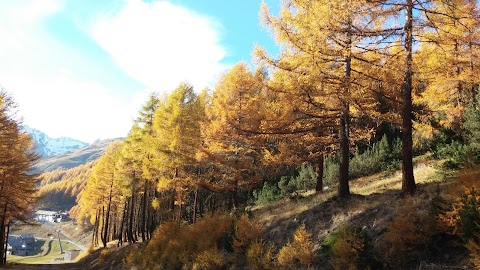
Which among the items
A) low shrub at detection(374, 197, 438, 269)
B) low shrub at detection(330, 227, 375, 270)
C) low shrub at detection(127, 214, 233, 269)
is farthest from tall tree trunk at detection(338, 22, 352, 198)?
low shrub at detection(127, 214, 233, 269)

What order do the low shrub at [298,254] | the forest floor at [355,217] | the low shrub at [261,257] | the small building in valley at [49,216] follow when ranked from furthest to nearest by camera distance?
the small building in valley at [49,216]
the low shrub at [261,257]
the low shrub at [298,254]
the forest floor at [355,217]

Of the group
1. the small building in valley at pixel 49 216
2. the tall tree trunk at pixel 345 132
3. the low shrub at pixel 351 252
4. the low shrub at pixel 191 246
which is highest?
the tall tree trunk at pixel 345 132

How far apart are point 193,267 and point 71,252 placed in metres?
46.6

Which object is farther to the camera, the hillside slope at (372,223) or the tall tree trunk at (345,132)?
the tall tree trunk at (345,132)

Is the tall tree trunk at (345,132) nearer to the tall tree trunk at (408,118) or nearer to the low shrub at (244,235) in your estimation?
the tall tree trunk at (408,118)

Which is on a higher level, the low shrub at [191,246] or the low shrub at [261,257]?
the low shrub at [261,257]

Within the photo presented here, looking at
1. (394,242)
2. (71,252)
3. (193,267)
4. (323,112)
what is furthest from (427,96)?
(71,252)

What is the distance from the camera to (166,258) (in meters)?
15.1

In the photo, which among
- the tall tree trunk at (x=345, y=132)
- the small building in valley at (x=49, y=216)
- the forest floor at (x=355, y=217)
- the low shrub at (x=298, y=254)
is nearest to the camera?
the forest floor at (x=355, y=217)

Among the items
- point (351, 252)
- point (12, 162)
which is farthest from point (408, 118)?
point (12, 162)

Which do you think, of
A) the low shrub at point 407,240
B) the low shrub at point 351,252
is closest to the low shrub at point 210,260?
the low shrub at point 351,252

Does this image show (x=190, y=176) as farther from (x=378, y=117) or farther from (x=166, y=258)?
(x=378, y=117)

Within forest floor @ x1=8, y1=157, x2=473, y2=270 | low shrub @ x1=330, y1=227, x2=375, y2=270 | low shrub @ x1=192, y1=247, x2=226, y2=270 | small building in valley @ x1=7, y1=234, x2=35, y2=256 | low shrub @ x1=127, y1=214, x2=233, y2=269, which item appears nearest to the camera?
forest floor @ x1=8, y1=157, x2=473, y2=270

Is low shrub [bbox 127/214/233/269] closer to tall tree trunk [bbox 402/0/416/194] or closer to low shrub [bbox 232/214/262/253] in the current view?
low shrub [bbox 232/214/262/253]
